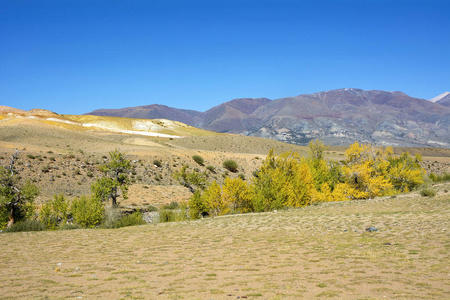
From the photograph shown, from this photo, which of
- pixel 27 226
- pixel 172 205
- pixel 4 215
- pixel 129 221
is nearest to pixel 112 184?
pixel 172 205

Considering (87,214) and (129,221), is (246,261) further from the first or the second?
(87,214)

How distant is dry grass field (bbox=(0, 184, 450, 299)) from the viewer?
7.60m

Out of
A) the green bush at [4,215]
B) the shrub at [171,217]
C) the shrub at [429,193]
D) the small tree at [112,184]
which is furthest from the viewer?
the small tree at [112,184]

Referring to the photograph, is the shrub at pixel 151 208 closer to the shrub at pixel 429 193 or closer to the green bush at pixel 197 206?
the green bush at pixel 197 206

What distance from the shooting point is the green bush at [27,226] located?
18672mm

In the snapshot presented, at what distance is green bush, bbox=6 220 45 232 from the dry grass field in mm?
2056

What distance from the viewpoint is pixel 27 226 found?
62.4 feet

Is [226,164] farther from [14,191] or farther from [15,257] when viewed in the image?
[15,257]

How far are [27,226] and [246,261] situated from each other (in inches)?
574

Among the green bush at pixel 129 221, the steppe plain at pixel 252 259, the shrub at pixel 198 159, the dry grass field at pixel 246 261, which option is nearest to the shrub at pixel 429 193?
the steppe plain at pixel 252 259

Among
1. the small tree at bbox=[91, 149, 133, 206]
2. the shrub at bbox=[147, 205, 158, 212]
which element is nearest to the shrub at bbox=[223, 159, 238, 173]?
A: the shrub at bbox=[147, 205, 158, 212]

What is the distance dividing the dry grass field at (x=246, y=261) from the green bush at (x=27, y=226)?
2056 millimetres

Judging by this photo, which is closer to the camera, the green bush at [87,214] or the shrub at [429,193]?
the green bush at [87,214]

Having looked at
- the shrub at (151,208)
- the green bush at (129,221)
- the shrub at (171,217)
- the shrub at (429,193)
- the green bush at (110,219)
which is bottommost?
the shrub at (151,208)
